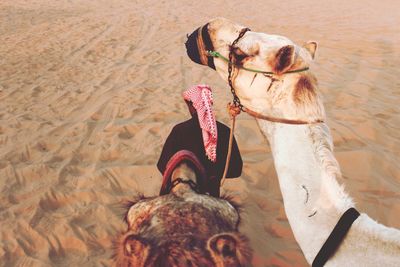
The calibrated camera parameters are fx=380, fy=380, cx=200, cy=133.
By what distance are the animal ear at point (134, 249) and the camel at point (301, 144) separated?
1.92 ft

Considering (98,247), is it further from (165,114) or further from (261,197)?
(165,114)

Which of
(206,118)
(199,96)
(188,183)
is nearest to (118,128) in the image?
(199,96)

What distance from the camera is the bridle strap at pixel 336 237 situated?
1.37 meters

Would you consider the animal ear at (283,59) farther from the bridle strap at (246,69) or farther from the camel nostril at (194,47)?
the camel nostril at (194,47)

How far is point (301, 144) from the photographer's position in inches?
59.3

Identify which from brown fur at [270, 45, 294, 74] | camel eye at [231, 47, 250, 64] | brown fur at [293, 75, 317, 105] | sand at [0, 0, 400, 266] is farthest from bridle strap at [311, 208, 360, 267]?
sand at [0, 0, 400, 266]

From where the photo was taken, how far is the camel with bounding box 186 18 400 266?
135 cm

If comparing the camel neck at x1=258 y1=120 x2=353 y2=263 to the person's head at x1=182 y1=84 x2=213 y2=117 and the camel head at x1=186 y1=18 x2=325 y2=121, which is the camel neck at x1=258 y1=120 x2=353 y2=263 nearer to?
the camel head at x1=186 y1=18 x2=325 y2=121

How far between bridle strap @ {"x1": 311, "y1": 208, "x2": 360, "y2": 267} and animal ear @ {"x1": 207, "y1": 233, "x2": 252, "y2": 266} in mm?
307

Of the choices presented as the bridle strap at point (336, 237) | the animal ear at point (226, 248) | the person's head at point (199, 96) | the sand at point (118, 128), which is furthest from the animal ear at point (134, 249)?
the sand at point (118, 128)

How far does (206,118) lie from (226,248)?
40.8 inches

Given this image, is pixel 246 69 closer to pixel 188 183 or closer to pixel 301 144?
pixel 301 144

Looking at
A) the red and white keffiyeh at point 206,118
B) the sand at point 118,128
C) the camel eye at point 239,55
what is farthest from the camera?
the sand at point 118,128

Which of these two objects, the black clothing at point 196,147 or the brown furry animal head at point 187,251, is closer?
the brown furry animal head at point 187,251
